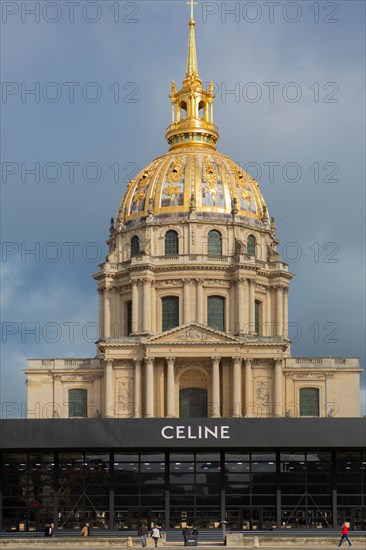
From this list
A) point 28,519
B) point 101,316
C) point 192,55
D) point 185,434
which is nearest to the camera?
point 185,434

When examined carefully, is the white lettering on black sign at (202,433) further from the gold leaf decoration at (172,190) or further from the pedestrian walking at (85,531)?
the gold leaf decoration at (172,190)

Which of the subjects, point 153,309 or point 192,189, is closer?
point 153,309

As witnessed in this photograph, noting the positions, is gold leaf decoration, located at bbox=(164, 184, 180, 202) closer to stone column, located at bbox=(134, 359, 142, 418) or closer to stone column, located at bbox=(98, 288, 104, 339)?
stone column, located at bbox=(98, 288, 104, 339)

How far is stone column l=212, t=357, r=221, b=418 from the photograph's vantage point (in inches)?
5236

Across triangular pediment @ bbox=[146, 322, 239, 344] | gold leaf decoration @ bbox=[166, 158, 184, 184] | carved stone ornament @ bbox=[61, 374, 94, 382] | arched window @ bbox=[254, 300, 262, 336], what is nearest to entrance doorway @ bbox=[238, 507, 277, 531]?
triangular pediment @ bbox=[146, 322, 239, 344]

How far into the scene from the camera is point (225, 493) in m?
89.8

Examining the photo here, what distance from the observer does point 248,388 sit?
13500 cm

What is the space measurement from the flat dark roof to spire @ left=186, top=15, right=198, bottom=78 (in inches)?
3285

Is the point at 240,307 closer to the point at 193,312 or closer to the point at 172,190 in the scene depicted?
the point at 193,312

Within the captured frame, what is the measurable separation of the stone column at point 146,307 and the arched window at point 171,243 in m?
5.44

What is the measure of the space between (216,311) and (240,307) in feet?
11.2

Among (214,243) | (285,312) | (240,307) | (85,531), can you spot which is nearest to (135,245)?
(214,243)

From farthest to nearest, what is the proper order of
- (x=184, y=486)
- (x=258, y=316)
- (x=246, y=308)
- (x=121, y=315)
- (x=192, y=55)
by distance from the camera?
(x=192, y=55) → (x=258, y=316) → (x=121, y=315) → (x=246, y=308) → (x=184, y=486)

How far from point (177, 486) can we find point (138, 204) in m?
67.4
